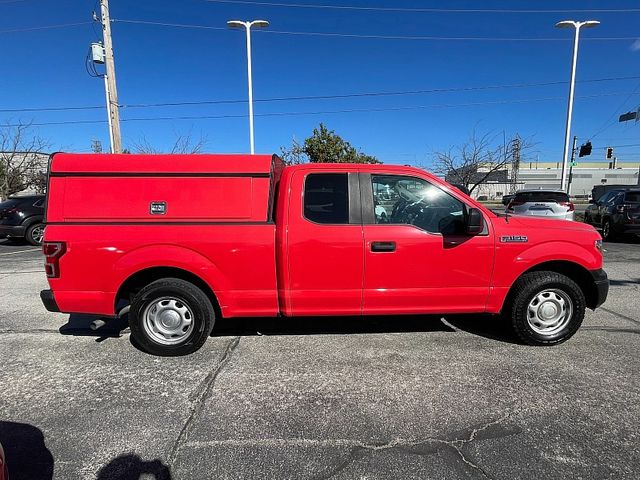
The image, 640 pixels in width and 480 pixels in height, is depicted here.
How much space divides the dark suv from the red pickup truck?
35.0ft

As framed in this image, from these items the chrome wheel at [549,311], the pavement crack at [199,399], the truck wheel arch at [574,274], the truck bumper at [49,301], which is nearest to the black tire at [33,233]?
the truck bumper at [49,301]

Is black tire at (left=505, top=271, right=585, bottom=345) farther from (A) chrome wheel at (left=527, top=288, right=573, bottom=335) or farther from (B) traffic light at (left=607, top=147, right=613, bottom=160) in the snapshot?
(B) traffic light at (left=607, top=147, right=613, bottom=160)

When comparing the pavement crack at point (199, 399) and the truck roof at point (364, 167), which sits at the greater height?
the truck roof at point (364, 167)

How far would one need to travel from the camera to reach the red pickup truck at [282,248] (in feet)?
12.6

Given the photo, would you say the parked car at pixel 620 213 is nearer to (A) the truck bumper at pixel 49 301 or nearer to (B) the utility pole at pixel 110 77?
(A) the truck bumper at pixel 49 301

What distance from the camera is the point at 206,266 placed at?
3898 mm

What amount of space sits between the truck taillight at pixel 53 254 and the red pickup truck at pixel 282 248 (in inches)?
0.5

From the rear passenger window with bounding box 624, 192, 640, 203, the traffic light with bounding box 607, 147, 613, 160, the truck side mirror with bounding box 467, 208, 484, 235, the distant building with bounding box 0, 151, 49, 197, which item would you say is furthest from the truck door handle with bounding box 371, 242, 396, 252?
the traffic light with bounding box 607, 147, 613, 160

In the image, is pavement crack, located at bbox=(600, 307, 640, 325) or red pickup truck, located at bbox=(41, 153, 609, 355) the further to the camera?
pavement crack, located at bbox=(600, 307, 640, 325)

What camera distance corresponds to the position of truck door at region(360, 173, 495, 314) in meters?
3.96

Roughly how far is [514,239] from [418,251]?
1002mm

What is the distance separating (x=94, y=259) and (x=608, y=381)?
4.77 meters

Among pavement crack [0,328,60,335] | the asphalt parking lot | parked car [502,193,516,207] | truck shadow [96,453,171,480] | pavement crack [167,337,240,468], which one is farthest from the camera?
parked car [502,193,516,207]

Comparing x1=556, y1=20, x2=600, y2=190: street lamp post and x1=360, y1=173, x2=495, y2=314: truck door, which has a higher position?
x1=556, y1=20, x2=600, y2=190: street lamp post
